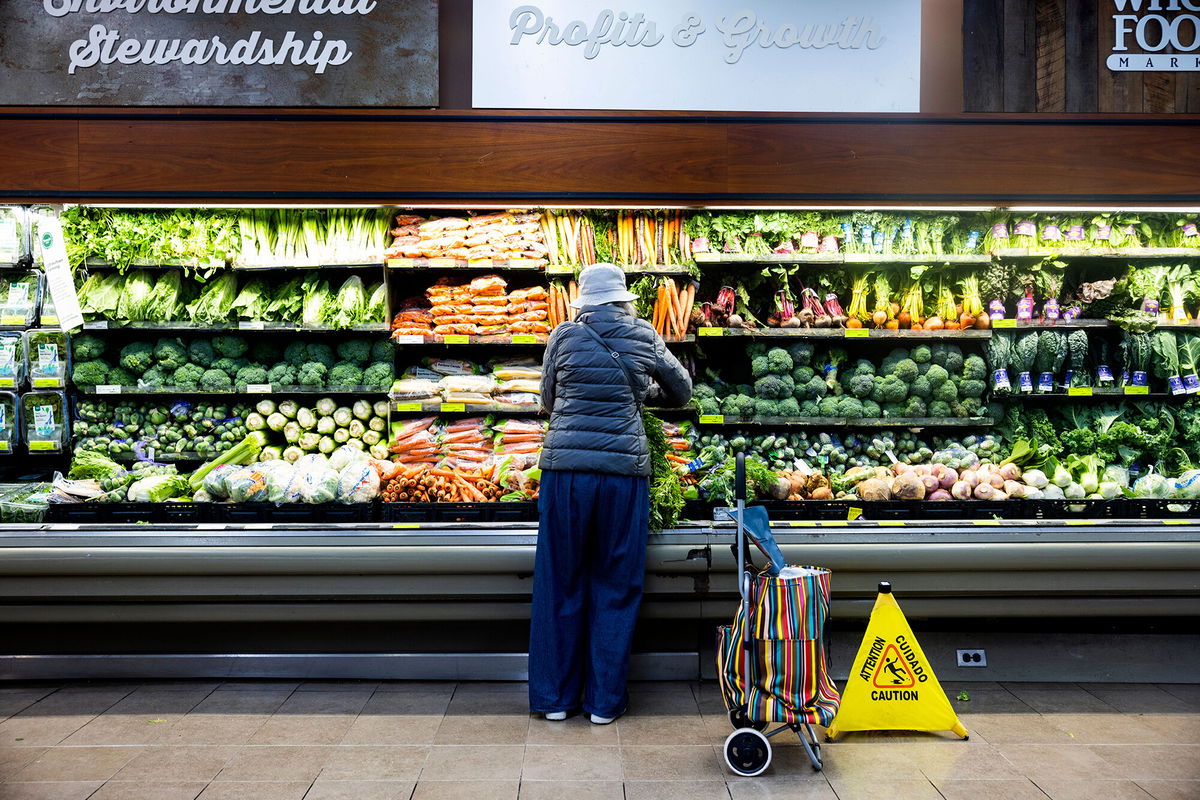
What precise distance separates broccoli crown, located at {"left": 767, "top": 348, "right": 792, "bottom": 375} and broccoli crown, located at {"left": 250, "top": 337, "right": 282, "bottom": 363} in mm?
2853

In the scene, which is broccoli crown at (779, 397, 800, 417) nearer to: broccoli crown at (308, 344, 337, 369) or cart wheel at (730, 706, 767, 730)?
cart wheel at (730, 706, 767, 730)

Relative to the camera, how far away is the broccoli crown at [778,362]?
5.08 m

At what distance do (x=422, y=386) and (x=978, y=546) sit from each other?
296 centimetres

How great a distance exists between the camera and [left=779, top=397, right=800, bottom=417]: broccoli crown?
16.4ft

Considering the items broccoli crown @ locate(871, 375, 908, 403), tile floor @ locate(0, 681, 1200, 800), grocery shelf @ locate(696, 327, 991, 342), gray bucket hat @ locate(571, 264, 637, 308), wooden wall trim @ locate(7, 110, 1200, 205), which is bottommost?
tile floor @ locate(0, 681, 1200, 800)

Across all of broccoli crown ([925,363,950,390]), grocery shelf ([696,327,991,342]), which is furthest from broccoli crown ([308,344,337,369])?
broccoli crown ([925,363,950,390])

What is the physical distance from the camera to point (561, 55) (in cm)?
432

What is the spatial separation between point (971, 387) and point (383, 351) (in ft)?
10.9

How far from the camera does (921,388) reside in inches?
199

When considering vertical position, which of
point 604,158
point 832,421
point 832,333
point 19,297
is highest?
point 604,158

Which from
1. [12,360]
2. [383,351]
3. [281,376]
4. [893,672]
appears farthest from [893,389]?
[12,360]

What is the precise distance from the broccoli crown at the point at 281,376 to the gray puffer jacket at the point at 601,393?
6.36 ft

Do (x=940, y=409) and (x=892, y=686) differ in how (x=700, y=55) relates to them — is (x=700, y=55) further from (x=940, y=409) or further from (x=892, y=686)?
(x=892, y=686)

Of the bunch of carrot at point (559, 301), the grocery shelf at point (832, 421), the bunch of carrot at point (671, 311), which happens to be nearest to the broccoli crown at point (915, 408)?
the grocery shelf at point (832, 421)
